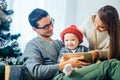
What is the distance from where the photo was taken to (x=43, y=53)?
1.76m

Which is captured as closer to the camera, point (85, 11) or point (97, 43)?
point (97, 43)

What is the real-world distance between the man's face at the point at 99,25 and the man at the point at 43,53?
0.31 m

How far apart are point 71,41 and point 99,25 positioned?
24 centimetres

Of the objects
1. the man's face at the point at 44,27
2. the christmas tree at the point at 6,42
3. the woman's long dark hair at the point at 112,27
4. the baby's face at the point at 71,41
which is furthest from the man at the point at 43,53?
the christmas tree at the point at 6,42

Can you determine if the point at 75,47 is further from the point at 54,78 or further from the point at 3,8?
the point at 3,8

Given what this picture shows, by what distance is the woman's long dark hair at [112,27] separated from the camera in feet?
5.61

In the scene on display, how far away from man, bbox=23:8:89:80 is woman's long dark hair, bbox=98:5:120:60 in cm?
24

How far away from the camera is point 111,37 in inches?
67.5

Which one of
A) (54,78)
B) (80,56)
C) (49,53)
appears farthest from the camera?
(49,53)

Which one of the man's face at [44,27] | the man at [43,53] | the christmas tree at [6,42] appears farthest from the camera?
the christmas tree at [6,42]

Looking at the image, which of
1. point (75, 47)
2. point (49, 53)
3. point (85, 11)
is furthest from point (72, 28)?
point (85, 11)

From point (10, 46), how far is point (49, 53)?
51 cm

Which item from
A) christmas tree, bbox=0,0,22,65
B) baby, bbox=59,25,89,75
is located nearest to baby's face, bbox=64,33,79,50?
baby, bbox=59,25,89,75

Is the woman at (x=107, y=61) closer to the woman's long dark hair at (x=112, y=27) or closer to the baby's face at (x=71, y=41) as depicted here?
the woman's long dark hair at (x=112, y=27)
